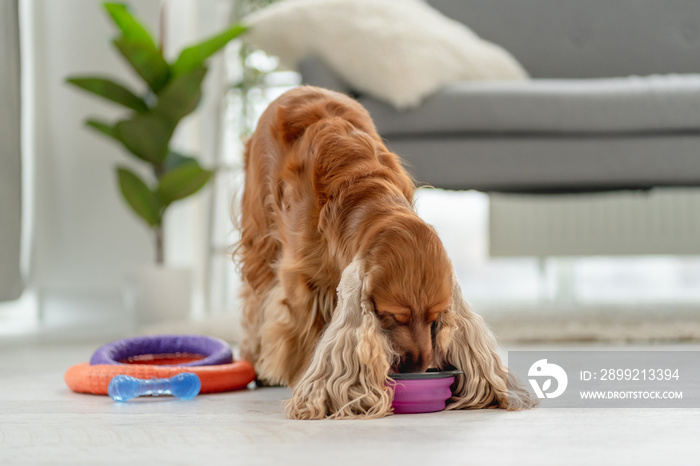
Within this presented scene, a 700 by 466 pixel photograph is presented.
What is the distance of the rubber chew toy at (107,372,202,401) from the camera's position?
139 centimetres

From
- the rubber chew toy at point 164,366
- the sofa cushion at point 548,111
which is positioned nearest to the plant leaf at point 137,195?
the sofa cushion at point 548,111

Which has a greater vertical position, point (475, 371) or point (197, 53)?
point (197, 53)

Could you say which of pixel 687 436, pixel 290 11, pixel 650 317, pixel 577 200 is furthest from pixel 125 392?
pixel 577 200

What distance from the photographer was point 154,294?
9.55 feet

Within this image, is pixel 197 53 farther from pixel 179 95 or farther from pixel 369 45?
pixel 369 45

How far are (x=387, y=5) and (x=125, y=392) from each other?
5.53ft

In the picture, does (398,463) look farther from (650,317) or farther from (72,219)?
(72,219)

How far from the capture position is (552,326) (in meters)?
2.40

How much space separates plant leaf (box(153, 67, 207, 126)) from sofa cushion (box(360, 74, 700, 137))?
2.97 ft

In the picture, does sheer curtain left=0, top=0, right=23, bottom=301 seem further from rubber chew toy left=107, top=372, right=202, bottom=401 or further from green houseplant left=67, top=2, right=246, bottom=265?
rubber chew toy left=107, top=372, right=202, bottom=401

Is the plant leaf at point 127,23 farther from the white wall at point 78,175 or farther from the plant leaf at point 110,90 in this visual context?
the white wall at point 78,175

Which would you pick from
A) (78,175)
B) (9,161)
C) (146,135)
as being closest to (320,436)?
(9,161)

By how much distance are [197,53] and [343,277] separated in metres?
Result: 1.95

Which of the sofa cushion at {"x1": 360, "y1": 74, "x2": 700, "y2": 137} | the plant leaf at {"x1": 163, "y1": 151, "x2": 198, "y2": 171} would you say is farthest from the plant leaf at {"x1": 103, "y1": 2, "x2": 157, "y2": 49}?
the sofa cushion at {"x1": 360, "y1": 74, "x2": 700, "y2": 137}
